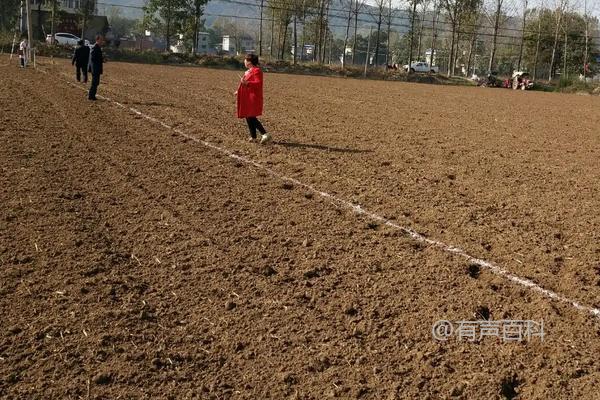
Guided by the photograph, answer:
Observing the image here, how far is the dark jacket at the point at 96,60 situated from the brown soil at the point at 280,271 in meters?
4.91

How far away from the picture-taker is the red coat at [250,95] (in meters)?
10.2

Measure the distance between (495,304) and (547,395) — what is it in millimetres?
1071

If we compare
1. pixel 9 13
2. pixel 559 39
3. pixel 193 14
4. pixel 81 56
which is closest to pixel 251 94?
pixel 81 56

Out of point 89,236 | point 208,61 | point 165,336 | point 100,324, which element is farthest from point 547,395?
point 208,61

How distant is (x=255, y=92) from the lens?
1023cm

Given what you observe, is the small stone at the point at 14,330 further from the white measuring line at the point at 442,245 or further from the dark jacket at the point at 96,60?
the dark jacket at the point at 96,60

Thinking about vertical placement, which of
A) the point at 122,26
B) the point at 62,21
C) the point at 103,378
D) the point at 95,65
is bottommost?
the point at 103,378

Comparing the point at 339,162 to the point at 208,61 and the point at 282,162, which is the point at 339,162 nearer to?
the point at 282,162

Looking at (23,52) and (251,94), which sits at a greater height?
(23,52)

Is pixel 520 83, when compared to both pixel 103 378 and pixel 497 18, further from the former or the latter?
pixel 103 378

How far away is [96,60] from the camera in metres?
14.9

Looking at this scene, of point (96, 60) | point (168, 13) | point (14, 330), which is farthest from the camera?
point (168, 13)

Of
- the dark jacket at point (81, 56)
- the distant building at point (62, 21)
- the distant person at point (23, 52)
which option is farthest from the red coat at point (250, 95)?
the distant building at point (62, 21)

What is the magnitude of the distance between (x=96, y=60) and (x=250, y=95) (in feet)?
21.3
